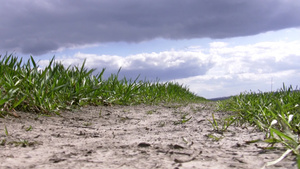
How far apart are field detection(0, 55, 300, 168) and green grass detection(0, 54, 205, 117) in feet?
0.04

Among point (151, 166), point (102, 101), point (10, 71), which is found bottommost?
point (151, 166)

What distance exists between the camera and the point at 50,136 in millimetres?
2416

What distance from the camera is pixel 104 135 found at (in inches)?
98.3

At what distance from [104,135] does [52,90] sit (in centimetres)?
153

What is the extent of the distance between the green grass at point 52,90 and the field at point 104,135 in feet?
0.04

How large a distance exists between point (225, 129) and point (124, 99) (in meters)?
3.03

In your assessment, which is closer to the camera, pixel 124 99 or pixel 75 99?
pixel 75 99

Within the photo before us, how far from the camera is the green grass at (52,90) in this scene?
346cm

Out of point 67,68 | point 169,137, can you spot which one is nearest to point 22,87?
point 67,68

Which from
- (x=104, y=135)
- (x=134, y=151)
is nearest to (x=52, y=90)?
(x=104, y=135)

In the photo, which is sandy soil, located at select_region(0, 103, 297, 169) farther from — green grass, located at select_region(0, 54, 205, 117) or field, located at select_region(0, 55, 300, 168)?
green grass, located at select_region(0, 54, 205, 117)

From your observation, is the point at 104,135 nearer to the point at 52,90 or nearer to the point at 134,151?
the point at 134,151

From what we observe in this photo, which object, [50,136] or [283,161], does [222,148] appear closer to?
[283,161]

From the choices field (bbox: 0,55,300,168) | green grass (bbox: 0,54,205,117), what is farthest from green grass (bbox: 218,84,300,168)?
green grass (bbox: 0,54,205,117)
